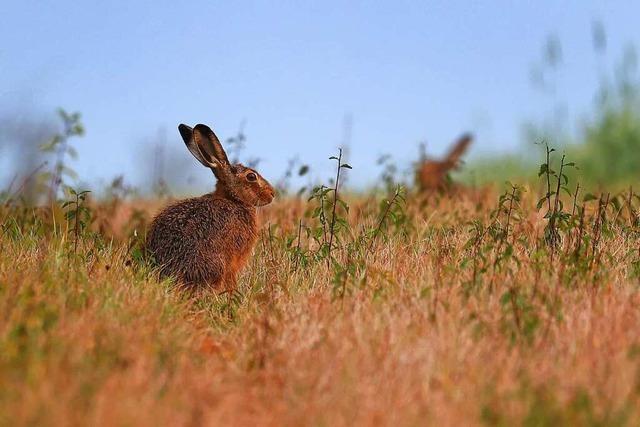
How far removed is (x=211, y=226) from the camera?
7.41 m

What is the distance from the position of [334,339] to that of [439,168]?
8.02 metres

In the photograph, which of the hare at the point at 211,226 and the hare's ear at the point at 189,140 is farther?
the hare's ear at the point at 189,140

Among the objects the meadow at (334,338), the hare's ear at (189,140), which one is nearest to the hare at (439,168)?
the hare's ear at (189,140)

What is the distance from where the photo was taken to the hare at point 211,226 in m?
7.21

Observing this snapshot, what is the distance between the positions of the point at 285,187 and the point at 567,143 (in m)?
6.87

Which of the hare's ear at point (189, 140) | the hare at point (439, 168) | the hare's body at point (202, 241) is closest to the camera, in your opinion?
the hare's body at point (202, 241)

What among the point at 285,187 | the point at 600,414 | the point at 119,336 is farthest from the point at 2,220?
the point at 600,414

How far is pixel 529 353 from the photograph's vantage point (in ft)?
16.2

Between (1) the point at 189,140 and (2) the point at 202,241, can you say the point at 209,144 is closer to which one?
(1) the point at 189,140

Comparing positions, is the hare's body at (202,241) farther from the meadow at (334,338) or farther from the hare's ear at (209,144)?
the hare's ear at (209,144)

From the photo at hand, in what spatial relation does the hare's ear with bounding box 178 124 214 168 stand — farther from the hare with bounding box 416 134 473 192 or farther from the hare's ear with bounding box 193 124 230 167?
the hare with bounding box 416 134 473 192

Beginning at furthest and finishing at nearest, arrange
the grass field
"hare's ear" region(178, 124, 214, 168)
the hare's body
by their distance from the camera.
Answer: "hare's ear" region(178, 124, 214, 168) < the hare's body < the grass field

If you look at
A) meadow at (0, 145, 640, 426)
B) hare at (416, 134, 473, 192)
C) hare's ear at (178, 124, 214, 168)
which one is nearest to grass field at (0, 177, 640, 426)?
meadow at (0, 145, 640, 426)

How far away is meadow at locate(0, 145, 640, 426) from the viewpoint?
4.18 m
